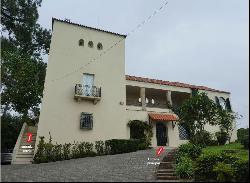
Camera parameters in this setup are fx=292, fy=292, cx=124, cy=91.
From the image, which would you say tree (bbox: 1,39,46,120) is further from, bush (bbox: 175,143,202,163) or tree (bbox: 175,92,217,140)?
bush (bbox: 175,143,202,163)

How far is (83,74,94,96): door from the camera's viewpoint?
21.6 m

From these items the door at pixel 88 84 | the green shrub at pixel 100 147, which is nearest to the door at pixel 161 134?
the green shrub at pixel 100 147

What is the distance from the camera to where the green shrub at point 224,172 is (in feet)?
31.7

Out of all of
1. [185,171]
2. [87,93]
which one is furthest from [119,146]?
[185,171]

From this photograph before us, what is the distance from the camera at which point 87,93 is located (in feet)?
70.9

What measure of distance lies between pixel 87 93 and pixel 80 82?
41.5 inches

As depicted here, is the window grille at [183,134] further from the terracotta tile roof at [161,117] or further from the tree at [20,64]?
the tree at [20,64]

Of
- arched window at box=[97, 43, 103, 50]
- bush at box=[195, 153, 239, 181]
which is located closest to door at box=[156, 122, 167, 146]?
arched window at box=[97, 43, 103, 50]

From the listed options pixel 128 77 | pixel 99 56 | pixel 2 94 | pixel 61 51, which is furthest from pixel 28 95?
pixel 128 77

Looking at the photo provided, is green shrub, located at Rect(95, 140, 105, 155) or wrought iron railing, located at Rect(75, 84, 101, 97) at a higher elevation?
wrought iron railing, located at Rect(75, 84, 101, 97)

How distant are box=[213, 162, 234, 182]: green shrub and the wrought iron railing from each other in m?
13.1

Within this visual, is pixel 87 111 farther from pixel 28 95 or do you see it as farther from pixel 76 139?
pixel 28 95

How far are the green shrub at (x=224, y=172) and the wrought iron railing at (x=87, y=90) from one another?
13104mm

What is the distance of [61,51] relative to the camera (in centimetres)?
2211
